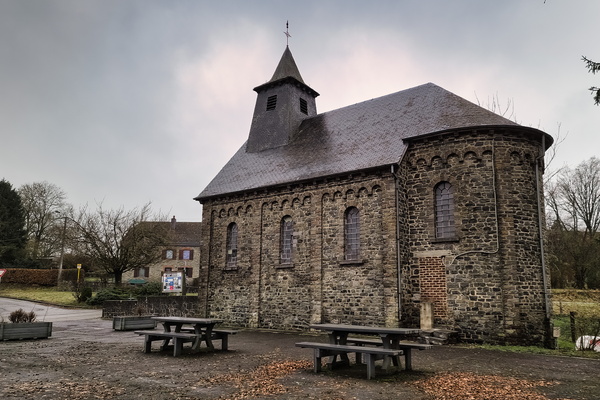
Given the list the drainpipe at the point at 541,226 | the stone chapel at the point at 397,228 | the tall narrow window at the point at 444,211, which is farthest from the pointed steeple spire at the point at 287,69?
the drainpipe at the point at 541,226

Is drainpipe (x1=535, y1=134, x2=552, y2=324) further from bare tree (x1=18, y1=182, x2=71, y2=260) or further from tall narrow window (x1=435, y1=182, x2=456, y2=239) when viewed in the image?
bare tree (x1=18, y1=182, x2=71, y2=260)

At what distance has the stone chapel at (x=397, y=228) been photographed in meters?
14.2

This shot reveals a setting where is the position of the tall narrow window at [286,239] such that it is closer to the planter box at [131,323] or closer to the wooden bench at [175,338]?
the planter box at [131,323]

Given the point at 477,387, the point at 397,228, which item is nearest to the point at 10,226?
the point at 397,228

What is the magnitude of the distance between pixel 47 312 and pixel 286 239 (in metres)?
16.8

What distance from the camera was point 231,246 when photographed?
824 inches

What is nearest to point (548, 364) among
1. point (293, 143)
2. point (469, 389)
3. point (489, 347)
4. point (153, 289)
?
point (489, 347)

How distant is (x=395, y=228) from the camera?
15.3 metres

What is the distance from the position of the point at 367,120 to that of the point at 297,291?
8026 mm

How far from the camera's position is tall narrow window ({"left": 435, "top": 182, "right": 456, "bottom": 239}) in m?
15.2

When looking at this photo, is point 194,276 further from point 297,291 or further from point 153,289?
point 297,291

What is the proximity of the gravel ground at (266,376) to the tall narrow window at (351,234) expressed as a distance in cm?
492

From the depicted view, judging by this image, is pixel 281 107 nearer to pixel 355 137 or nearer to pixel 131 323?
pixel 355 137

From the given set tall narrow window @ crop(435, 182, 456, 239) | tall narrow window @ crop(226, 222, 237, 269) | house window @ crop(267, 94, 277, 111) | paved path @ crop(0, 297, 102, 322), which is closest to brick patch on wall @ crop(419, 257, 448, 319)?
tall narrow window @ crop(435, 182, 456, 239)
